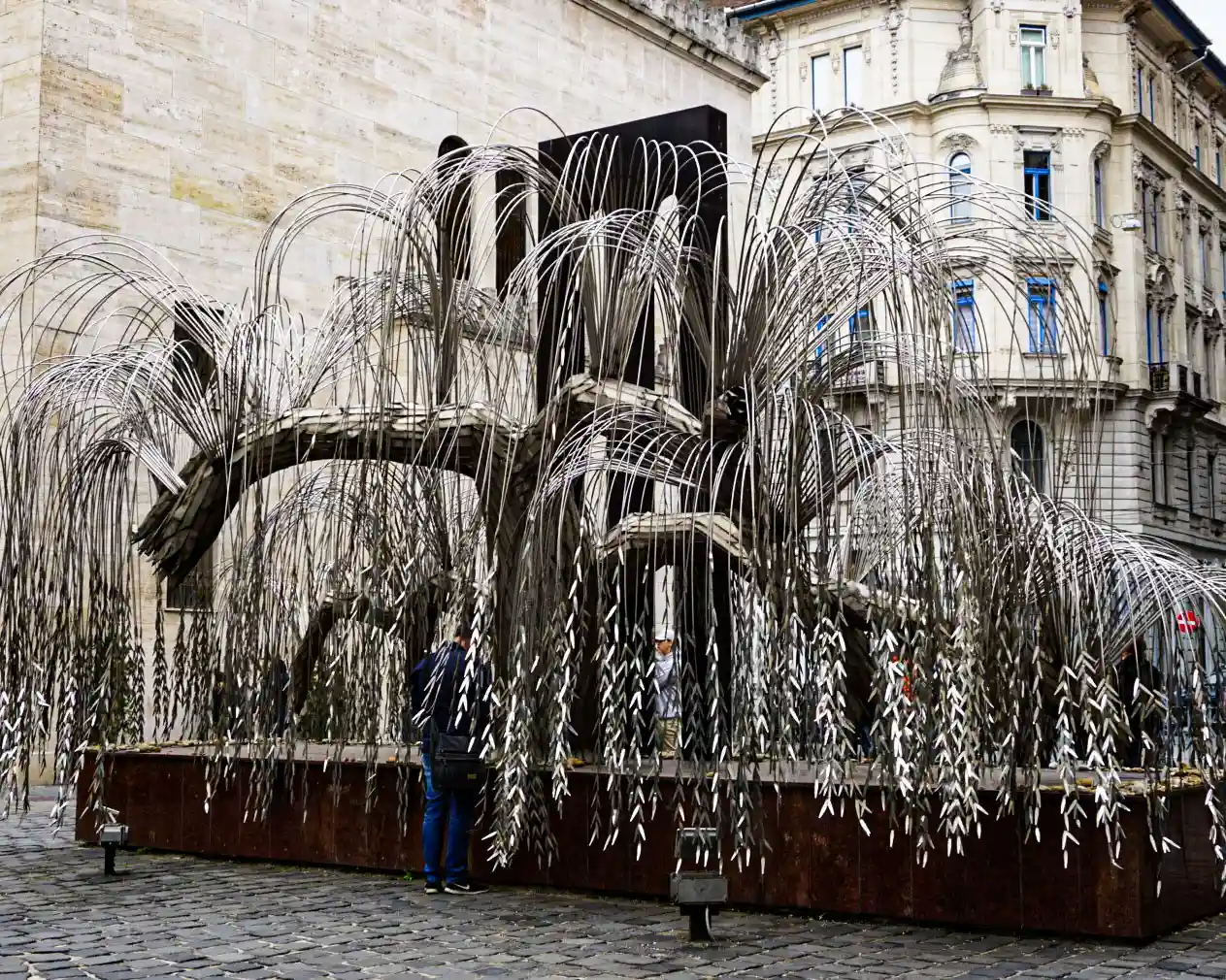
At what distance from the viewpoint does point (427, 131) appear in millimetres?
24641

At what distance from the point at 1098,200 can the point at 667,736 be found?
3478cm

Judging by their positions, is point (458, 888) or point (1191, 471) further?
point (1191, 471)

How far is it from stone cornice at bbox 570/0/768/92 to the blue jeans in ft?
64.5

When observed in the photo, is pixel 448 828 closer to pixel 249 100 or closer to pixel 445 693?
pixel 445 693

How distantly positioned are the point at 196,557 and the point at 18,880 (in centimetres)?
257

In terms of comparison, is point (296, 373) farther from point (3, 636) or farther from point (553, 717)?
point (553, 717)

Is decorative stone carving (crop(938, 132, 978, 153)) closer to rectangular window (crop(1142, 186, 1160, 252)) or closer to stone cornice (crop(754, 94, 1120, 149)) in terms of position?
stone cornice (crop(754, 94, 1120, 149))

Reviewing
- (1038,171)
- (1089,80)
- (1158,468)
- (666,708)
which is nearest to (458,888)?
(666,708)

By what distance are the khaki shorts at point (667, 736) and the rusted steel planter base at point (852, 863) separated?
0.57 metres

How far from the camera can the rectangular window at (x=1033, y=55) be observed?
142 feet

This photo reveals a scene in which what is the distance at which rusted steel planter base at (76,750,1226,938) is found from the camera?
8.88m

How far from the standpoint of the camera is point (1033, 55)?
4344 centimetres

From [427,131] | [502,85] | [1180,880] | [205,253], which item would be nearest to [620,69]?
[502,85]

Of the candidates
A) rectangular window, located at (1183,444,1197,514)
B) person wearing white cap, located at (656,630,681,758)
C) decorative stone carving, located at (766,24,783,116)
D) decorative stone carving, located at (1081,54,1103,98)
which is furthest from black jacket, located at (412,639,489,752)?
rectangular window, located at (1183,444,1197,514)
